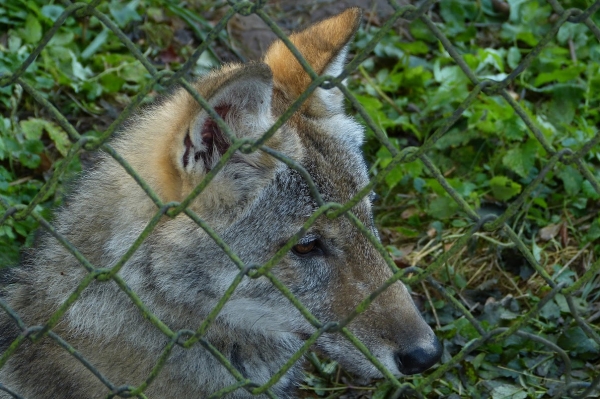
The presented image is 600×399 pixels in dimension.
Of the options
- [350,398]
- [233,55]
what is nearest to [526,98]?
[233,55]

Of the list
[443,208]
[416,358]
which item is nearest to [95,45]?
[443,208]

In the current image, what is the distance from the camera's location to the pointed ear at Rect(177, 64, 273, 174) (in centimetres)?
266

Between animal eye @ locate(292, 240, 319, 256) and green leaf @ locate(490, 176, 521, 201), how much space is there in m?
2.34

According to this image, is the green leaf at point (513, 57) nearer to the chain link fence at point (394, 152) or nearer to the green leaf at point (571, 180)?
the green leaf at point (571, 180)

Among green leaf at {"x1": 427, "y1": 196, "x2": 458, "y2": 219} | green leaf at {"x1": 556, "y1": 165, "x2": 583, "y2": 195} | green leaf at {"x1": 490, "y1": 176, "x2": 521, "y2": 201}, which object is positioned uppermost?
green leaf at {"x1": 427, "y1": 196, "x2": 458, "y2": 219}

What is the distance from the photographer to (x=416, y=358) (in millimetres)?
3113

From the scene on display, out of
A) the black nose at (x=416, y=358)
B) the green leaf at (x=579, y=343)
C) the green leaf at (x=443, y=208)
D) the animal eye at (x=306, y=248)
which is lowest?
the green leaf at (x=579, y=343)

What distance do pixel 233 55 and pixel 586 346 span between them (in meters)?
3.84

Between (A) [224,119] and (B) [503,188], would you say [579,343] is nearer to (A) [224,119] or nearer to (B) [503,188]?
(B) [503,188]

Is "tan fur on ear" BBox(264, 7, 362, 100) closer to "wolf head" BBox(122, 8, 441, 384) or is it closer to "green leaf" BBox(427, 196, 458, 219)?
"wolf head" BBox(122, 8, 441, 384)

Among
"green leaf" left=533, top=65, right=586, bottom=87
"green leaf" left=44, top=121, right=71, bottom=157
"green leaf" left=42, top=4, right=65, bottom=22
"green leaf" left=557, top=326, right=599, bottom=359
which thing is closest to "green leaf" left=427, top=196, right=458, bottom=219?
"green leaf" left=557, top=326, right=599, bottom=359

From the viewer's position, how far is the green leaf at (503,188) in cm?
512

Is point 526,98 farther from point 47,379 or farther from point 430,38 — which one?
point 47,379

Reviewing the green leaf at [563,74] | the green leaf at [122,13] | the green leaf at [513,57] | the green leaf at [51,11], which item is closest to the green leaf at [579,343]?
the green leaf at [563,74]
